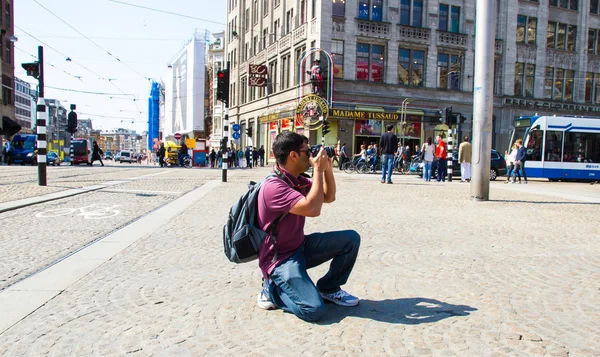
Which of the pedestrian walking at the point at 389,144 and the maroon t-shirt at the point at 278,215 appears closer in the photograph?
the maroon t-shirt at the point at 278,215

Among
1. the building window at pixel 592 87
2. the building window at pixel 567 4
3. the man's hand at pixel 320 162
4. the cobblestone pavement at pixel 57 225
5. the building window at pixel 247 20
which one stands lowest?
the cobblestone pavement at pixel 57 225

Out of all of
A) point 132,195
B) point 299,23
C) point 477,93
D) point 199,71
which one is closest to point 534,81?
Result: point 299,23

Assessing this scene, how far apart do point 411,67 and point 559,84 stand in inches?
515

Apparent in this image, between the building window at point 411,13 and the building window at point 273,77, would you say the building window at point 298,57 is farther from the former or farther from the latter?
the building window at point 411,13

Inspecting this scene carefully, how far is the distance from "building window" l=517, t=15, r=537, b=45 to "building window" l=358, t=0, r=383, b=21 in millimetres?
11444

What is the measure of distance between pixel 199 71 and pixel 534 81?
46.3m

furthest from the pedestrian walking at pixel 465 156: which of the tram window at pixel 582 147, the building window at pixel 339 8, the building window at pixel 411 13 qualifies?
the building window at pixel 411 13

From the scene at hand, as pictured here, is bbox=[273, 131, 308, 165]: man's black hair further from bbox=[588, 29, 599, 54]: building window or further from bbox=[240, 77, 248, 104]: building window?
bbox=[240, 77, 248, 104]: building window

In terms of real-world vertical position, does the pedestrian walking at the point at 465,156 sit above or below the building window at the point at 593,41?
below

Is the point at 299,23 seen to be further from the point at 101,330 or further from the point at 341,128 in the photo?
the point at 101,330

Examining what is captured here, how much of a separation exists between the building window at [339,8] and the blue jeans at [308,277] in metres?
31.4

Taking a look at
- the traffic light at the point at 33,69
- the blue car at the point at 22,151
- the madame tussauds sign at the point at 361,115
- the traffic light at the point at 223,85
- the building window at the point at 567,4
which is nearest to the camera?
the traffic light at the point at 33,69

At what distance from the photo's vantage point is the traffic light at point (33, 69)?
12461mm

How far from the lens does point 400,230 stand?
7.30 m
